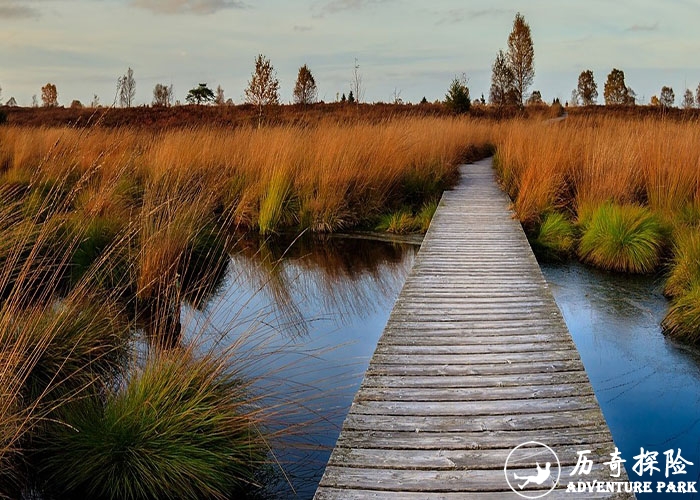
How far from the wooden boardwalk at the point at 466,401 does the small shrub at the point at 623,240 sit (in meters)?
2.01

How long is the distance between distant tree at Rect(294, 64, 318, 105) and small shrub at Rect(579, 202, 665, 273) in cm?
2650

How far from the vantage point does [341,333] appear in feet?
18.1

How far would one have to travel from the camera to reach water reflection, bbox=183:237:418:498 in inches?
142

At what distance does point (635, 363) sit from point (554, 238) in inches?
137

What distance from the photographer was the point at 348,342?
14.8ft

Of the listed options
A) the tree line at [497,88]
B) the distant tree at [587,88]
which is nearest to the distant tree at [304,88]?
the tree line at [497,88]

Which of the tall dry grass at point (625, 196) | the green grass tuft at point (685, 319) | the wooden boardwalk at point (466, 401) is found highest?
the tall dry grass at point (625, 196)

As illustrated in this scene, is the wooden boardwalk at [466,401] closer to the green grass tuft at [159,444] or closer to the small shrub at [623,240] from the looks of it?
the green grass tuft at [159,444]

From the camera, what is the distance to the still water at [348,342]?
3.65m

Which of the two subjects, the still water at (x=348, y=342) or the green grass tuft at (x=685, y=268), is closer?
the still water at (x=348, y=342)

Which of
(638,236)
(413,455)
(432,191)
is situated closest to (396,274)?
(638,236)

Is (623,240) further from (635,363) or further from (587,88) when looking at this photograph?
(587,88)

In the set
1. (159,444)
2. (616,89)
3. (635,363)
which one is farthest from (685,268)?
(616,89)

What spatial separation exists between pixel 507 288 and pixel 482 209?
3966mm
